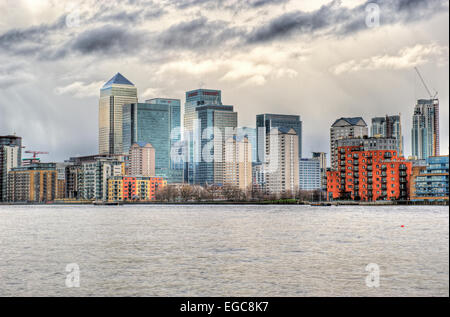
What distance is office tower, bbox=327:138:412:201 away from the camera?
180125mm

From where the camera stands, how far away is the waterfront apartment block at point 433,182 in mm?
171250

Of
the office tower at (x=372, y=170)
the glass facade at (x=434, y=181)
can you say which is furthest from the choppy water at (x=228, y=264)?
the office tower at (x=372, y=170)

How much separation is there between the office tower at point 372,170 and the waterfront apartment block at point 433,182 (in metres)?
4.54

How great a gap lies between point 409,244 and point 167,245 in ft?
67.5

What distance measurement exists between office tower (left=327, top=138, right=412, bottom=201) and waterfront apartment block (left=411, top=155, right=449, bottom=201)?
179 inches

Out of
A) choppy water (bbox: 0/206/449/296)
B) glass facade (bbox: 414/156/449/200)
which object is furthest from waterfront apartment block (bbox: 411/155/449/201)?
choppy water (bbox: 0/206/449/296)

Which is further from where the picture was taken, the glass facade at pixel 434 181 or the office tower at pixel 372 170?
the office tower at pixel 372 170

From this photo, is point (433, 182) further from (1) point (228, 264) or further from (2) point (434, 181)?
(1) point (228, 264)

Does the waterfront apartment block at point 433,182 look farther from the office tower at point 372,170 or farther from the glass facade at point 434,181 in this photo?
the office tower at point 372,170

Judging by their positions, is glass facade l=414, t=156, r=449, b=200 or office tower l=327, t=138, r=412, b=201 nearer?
glass facade l=414, t=156, r=449, b=200

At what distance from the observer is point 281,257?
1859 inches

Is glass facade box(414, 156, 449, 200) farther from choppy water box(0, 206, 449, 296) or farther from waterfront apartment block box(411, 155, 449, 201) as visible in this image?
choppy water box(0, 206, 449, 296)
